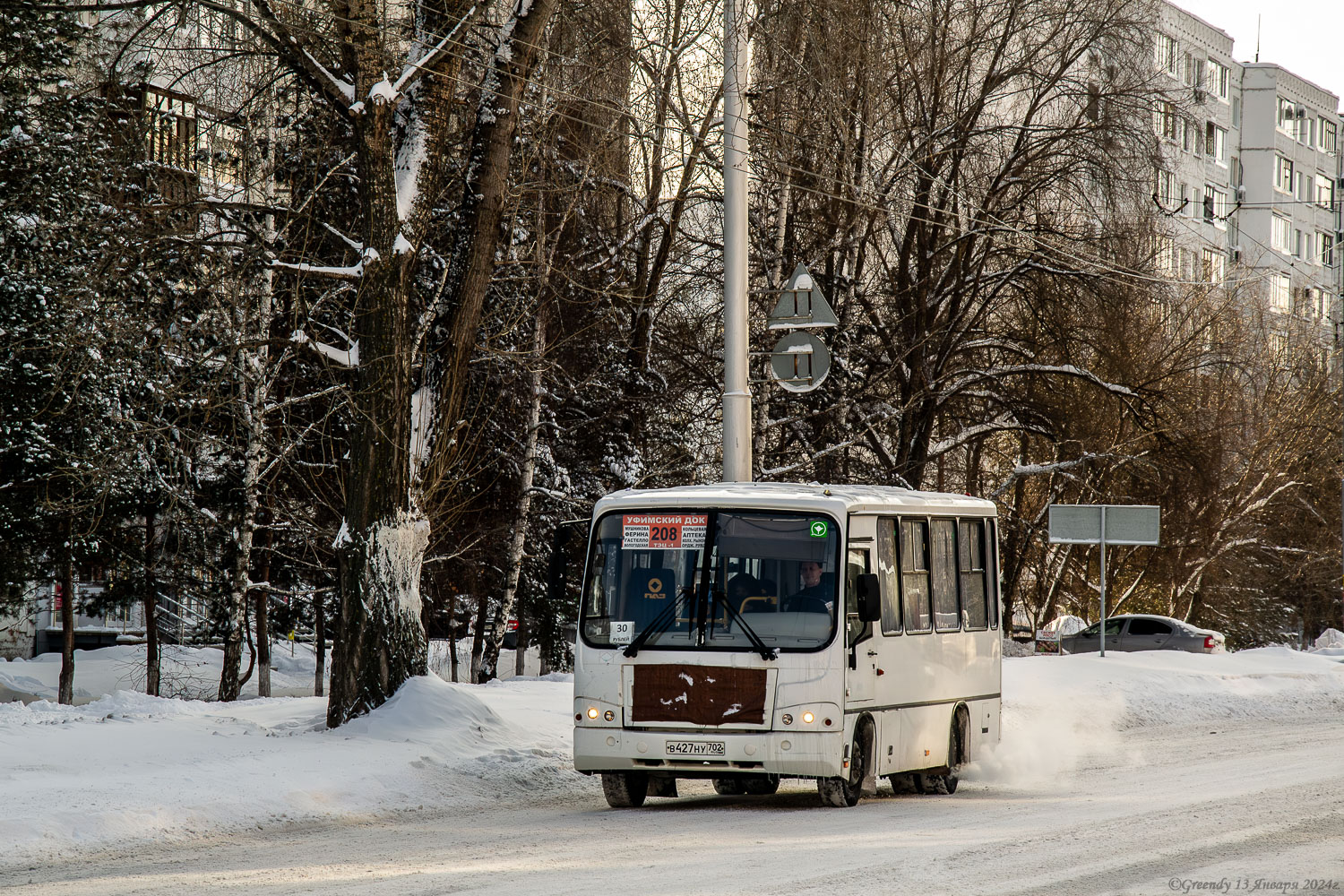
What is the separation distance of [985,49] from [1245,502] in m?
25.0

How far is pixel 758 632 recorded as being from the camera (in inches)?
510

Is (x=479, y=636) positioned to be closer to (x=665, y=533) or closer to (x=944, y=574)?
(x=944, y=574)

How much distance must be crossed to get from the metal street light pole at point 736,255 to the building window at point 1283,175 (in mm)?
68521

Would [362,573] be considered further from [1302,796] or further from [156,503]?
[156,503]

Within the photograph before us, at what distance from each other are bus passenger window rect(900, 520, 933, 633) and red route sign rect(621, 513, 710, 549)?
206 centimetres

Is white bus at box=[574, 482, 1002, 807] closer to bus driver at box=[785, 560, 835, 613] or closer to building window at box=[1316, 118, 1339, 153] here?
bus driver at box=[785, 560, 835, 613]

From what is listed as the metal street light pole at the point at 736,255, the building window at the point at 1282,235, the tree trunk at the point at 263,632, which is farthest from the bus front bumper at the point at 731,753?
the building window at the point at 1282,235

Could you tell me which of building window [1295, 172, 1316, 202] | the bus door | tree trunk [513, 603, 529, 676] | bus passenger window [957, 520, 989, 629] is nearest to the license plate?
the bus door

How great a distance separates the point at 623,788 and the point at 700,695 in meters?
1.10

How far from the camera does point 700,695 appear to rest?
12.8 meters

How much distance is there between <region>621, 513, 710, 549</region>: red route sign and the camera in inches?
522

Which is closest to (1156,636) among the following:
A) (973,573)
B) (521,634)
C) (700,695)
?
(521,634)

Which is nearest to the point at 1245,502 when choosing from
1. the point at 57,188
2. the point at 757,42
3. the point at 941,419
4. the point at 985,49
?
the point at 941,419

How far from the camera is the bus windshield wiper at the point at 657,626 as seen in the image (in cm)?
1301
